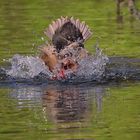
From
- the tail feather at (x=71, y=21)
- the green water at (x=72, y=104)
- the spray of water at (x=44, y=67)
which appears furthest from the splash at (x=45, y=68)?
the green water at (x=72, y=104)

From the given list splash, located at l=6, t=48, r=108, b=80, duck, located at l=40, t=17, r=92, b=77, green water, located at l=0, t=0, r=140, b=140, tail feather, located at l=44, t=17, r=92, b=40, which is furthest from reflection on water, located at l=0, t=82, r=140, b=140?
tail feather, located at l=44, t=17, r=92, b=40

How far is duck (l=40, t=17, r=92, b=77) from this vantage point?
41.3 feet

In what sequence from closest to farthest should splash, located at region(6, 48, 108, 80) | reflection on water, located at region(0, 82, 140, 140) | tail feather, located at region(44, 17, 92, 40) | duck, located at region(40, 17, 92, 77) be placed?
reflection on water, located at region(0, 82, 140, 140) < duck, located at region(40, 17, 92, 77) < splash, located at region(6, 48, 108, 80) < tail feather, located at region(44, 17, 92, 40)

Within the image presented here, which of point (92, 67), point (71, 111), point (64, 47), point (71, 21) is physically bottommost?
point (71, 111)

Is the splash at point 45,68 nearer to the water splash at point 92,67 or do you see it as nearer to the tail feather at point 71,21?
the water splash at point 92,67

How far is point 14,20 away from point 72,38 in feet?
23.9

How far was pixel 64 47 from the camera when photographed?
12719mm

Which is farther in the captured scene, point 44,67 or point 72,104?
point 44,67

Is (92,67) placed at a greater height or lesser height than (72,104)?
greater

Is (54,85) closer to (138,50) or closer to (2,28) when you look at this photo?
(138,50)

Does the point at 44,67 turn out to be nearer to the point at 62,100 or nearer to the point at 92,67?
the point at 92,67

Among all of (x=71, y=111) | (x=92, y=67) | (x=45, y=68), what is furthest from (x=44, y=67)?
(x=71, y=111)

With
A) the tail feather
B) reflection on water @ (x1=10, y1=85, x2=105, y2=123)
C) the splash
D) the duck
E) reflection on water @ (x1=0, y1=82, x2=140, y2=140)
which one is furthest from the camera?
the tail feather

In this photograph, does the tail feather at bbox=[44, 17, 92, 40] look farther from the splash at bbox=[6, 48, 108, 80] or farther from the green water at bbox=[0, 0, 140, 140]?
the green water at bbox=[0, 0, 140, 140]
